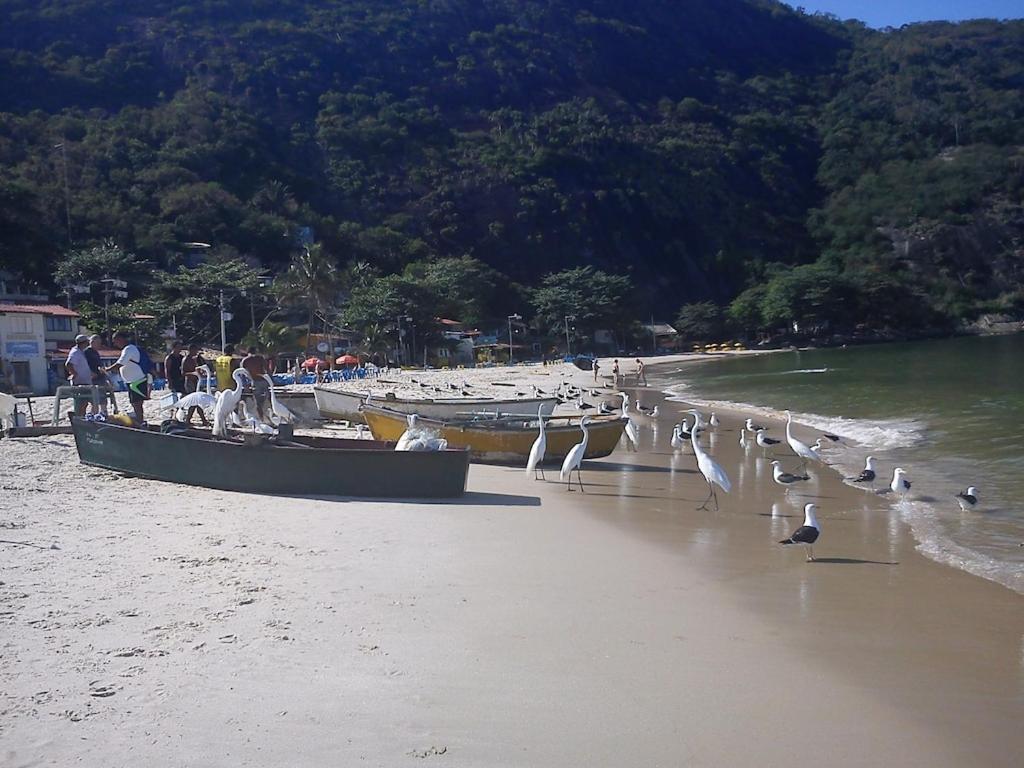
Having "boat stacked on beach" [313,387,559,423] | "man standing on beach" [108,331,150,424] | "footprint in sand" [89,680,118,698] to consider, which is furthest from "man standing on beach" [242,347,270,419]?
"footprint in sand" [89,680,118,698]

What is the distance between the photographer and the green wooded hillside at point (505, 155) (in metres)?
84.0

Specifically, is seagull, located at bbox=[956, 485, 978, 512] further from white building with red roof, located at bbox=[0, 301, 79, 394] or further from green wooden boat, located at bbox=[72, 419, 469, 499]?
white building with red roof, located at bbox=[0, 301, 79, 394]

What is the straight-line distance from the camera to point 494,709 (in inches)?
183

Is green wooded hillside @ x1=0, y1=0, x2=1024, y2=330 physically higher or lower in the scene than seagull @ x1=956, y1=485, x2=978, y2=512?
higher

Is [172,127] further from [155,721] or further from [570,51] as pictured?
[155,721]

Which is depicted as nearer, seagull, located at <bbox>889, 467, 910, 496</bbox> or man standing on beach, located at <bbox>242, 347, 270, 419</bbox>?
seagull, located at <bbox>889, 467, 910, 496</bbox>

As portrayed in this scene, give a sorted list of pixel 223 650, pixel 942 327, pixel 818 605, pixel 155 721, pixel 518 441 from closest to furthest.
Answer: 1. pixel 155 721
2. pixel 223 650
3. pixel 818 605
4. pixel 518 441
5. pixel 942 327

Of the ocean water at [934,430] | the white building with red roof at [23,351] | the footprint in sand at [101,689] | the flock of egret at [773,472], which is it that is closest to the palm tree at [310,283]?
the ocean water at [934,430]

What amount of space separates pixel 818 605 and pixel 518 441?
8079 mm

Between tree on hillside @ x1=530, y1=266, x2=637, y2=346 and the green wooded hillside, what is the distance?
18.6ft

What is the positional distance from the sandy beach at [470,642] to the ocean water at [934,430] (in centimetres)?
93

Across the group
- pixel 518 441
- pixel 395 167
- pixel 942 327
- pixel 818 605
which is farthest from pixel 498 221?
pixel 818 605

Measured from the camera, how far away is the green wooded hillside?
84.0 metres

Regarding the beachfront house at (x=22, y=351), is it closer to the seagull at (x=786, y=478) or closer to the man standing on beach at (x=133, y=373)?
the man standing on beach at (x=133, y=373)
